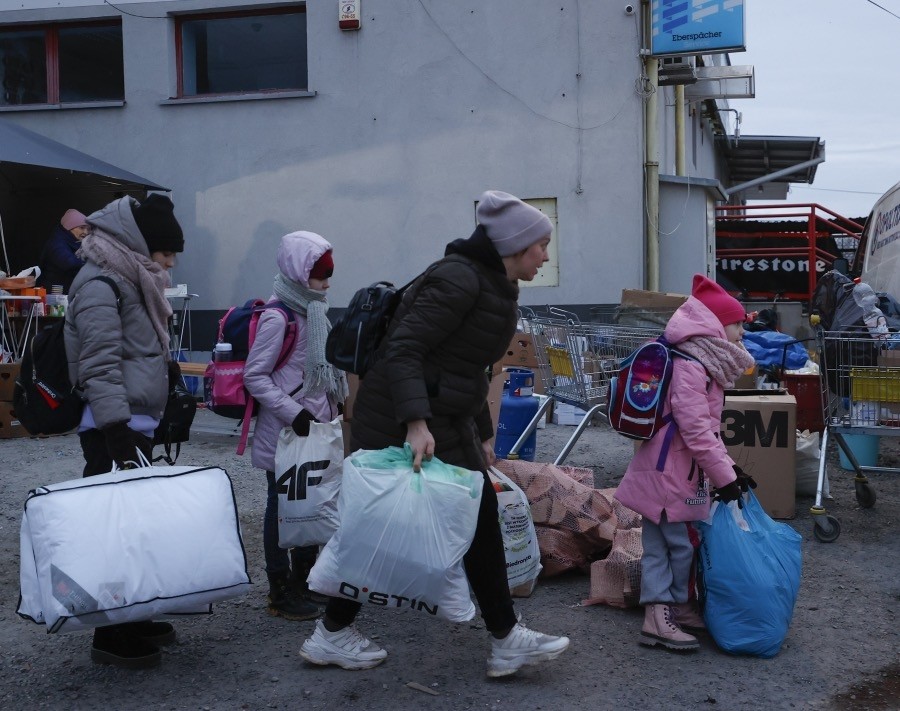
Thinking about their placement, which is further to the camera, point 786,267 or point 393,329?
point 786,267

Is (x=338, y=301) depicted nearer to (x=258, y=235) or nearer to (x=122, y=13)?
(x=258, y=235)

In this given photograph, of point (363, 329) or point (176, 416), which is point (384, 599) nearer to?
point (363, 329)

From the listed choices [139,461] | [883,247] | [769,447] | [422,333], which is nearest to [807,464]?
[769,447]

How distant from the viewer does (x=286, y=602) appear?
4324 mm

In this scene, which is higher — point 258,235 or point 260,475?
point 258,235

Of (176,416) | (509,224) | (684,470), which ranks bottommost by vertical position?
(684,470)

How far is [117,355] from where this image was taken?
360 cm

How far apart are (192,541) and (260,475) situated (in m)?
3.88

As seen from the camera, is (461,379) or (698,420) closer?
(461,379)

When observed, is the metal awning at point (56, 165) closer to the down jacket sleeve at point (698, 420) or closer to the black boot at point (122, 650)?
the black boot at point (122, 650)

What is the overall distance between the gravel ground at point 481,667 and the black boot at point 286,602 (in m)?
0.05

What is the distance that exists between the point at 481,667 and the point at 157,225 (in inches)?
84.1

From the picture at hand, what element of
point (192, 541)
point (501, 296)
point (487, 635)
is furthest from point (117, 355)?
point (487, 635)

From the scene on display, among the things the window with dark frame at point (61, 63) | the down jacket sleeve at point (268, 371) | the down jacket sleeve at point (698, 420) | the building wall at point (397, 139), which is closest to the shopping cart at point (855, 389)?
the down jacket sleeve at point (698, 420)
